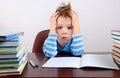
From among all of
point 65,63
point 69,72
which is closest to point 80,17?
point 65,63

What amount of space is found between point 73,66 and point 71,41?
378mm

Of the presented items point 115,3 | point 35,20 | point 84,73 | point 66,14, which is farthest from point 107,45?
point 84,73

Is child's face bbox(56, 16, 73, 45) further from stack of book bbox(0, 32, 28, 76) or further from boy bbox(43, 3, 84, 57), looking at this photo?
stack of book bbox(0, 32, 28, 76)

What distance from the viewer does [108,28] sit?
2252mm

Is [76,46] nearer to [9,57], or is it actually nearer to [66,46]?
[66,46]

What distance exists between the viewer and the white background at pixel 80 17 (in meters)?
2.22

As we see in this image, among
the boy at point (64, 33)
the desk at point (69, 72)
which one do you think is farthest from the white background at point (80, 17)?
the desk at point (69, 72)

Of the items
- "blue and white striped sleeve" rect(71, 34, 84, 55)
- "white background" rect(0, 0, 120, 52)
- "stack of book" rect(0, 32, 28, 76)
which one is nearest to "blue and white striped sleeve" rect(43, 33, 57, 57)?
"blue and white striped sleeve" rect(71, 34, 84, 55)

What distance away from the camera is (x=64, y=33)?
1.17 meters

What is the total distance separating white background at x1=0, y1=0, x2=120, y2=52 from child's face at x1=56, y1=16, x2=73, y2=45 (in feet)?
3.47

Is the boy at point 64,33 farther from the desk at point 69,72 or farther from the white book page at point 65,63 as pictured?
the desk at point 69,72

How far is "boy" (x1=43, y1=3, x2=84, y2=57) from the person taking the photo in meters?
1.17

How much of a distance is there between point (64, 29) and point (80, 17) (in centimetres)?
113

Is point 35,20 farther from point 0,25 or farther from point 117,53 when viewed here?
point 117,53
